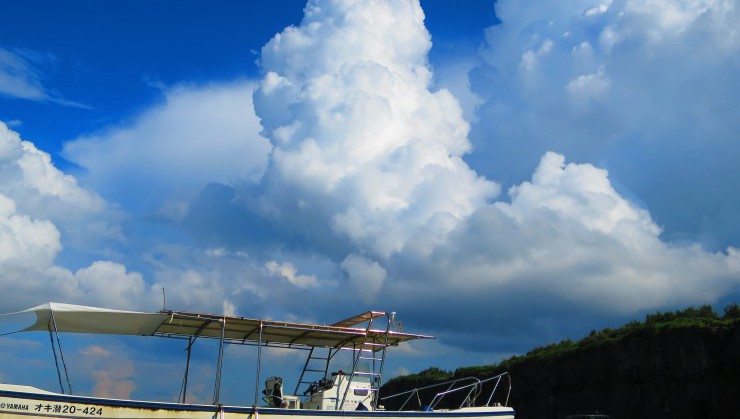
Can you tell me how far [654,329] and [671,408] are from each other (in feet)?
14.3

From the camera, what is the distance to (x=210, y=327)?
2031cm

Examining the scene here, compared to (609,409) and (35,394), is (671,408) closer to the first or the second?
(609,409)

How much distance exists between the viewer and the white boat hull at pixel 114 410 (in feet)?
53.7

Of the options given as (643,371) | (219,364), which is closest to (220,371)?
(219,364)

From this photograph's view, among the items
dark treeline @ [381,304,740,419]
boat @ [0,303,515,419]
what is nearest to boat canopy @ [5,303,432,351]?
boat @ [0,303,515,419]

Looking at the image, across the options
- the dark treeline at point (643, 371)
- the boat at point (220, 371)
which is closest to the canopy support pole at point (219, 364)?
the boat at point (220, 371)

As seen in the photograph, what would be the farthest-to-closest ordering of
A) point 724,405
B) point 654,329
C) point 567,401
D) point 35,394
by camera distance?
point 567,401 → point 654,329 → point 724,405 → point 35,394

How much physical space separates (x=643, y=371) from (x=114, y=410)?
2956cm

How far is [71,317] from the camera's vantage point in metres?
18.4

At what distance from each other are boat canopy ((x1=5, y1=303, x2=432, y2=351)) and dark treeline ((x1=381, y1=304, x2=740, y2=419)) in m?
18.0

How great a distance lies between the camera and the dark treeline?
109ft

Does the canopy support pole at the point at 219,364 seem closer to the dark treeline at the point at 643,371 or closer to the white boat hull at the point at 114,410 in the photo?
the white boat hull at the point at 114,410

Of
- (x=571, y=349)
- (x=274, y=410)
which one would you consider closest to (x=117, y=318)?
(x=274, y=410)

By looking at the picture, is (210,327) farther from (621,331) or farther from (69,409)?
(621,331)
